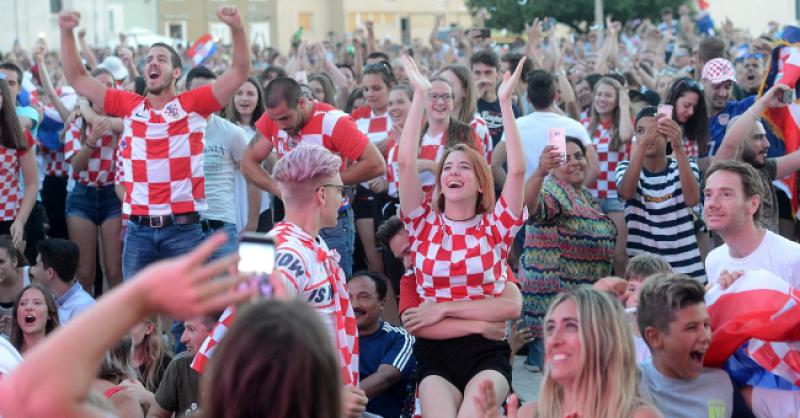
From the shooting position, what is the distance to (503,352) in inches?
209

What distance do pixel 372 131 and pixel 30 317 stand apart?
3.22 m

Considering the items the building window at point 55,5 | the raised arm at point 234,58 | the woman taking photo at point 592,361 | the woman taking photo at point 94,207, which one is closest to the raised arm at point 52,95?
the woman taking photo at point 94,207

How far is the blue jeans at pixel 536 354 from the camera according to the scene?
287 inches

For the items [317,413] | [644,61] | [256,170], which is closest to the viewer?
[317,413]

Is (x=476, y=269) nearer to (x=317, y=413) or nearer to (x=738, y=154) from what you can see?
(x=738, y=154)

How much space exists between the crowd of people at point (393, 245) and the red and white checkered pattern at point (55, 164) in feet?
0.06

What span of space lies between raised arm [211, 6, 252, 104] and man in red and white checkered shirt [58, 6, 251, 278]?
0.05 ft

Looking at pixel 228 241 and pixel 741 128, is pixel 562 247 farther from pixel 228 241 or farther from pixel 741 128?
pixel 228 241

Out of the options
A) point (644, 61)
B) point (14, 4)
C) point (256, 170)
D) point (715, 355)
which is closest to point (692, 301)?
point (715, 355)

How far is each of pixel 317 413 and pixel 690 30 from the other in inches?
680

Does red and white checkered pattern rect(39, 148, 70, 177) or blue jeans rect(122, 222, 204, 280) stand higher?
red and white checkered pattern rect(39, 148, 70, 177)

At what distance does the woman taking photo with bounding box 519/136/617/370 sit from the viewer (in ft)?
22.9

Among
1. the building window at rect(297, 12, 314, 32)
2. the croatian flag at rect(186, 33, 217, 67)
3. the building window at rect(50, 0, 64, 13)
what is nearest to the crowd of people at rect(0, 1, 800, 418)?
the croatian flag at rect(186, 33, 217, 67)

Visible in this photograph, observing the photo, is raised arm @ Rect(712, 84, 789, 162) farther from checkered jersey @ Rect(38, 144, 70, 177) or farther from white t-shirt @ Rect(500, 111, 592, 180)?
checkered jersey @ Rect(38, 144, 70, 177)
